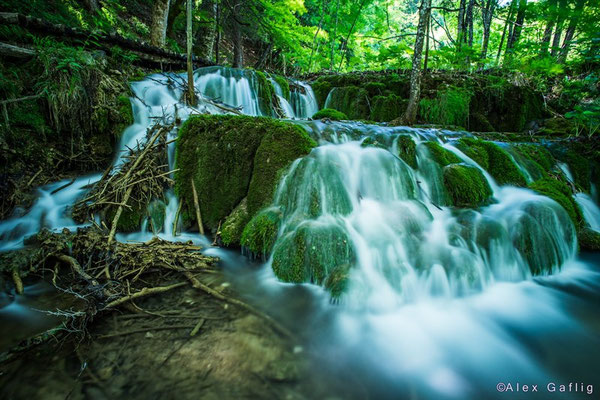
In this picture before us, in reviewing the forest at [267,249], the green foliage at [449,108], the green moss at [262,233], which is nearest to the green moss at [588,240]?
the forest at [267,249]

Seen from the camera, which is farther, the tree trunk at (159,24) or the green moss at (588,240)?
the tree trunk at (159,24)

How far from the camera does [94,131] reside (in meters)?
4.92

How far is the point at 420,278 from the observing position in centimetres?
294

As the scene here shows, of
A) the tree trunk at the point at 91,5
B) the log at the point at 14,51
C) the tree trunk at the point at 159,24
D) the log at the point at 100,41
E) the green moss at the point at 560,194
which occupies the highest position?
the tree trunk at the point at 91,5

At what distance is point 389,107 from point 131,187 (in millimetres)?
7880

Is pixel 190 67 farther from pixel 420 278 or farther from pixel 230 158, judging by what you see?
pixel 420 278

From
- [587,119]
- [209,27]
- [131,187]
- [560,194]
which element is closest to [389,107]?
[587,119]

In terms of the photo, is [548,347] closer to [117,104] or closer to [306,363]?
[306,363]

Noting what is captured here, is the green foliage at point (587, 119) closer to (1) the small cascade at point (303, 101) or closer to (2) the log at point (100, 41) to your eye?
(1) the small cascade at point (303, 101)

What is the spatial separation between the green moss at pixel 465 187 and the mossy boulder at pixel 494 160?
22.4 inches

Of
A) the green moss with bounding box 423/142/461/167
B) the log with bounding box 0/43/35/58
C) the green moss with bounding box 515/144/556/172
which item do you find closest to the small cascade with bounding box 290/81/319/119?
the green moss with bounding box 423/142/461/167

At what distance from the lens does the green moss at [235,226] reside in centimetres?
373

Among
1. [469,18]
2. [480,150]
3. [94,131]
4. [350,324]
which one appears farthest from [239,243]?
[469,18]

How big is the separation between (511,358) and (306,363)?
1649mm
